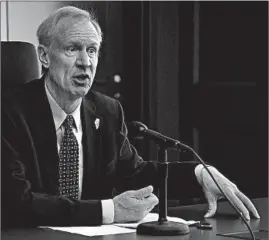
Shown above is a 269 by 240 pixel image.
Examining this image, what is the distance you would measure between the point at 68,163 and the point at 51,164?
0.23 ft

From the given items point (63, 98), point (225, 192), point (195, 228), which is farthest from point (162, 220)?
point (63, 98)

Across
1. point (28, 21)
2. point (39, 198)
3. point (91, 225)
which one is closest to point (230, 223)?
point (91, 225)

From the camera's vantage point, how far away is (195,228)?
1985 millimetres

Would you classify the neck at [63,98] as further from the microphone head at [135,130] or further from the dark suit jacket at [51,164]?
the microphone head at [135,130]

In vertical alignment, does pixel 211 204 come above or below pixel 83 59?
below

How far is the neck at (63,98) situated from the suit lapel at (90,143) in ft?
0.16

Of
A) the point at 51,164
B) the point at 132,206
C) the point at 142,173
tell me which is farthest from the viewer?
the point at 142,173

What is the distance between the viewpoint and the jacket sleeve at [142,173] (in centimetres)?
243

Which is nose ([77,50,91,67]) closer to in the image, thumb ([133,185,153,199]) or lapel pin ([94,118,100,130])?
lapel pin ([94,118,100,130])

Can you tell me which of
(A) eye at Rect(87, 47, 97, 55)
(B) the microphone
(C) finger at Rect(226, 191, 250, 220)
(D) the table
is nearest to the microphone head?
(B) the microphone

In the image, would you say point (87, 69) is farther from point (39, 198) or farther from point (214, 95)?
point (214, 95)

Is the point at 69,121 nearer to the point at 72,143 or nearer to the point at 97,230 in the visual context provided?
the point at 72,143

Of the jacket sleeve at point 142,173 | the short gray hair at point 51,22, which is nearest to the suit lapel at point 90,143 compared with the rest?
the jacket sleeve at point 142,173

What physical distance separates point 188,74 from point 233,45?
1.17 ft
